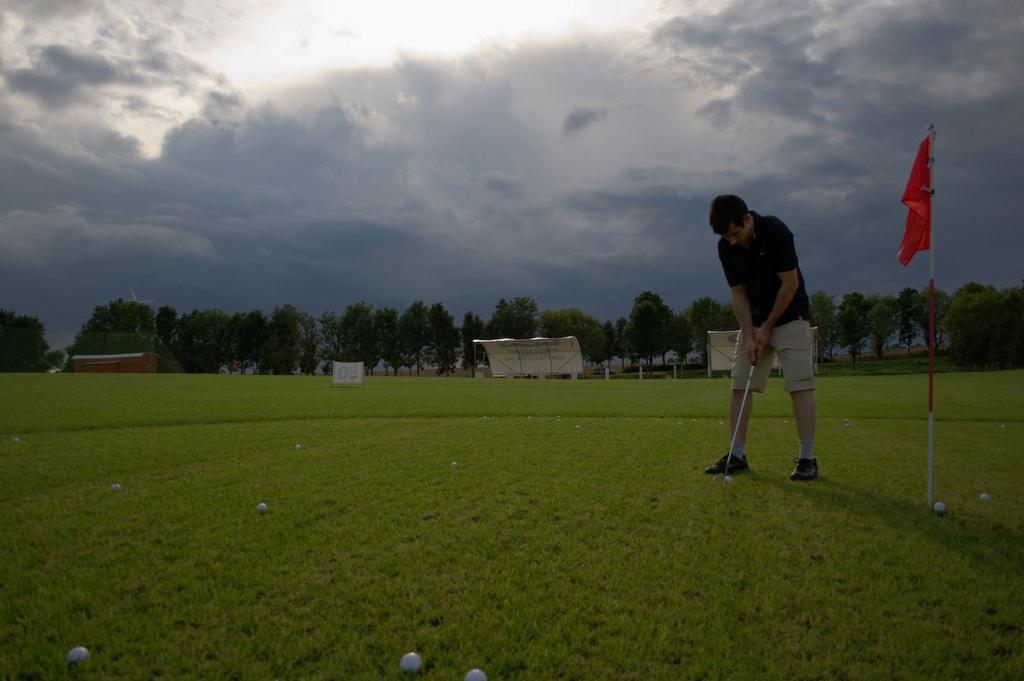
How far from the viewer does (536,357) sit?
222 ft

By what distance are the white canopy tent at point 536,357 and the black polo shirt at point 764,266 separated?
58041mm

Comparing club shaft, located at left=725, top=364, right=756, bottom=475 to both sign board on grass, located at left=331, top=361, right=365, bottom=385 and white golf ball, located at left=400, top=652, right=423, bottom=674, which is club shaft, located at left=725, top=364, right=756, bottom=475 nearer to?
white golf ball, located at left=400, top=652, right=423, bottom=674

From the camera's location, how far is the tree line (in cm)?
10081

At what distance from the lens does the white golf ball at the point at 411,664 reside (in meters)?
2.62

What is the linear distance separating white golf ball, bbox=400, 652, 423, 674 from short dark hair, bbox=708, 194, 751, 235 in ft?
16.0

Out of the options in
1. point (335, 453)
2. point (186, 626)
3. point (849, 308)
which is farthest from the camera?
point (849, 308)

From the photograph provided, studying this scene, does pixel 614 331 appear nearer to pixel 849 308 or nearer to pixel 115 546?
pixel 849 308

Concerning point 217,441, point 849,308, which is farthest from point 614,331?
point 217,441

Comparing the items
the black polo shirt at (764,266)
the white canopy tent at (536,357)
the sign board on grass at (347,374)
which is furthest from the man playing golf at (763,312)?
the white canopy tent at (536,357)

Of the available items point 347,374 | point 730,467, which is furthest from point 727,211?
point 347,374

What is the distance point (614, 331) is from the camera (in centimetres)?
11700

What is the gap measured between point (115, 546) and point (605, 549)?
328 centimetres

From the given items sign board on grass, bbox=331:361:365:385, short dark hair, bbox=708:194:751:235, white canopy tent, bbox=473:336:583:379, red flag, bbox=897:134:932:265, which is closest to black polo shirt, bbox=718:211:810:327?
short dark hair, bbox=708:194:751:235

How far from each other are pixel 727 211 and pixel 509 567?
13.4ft
